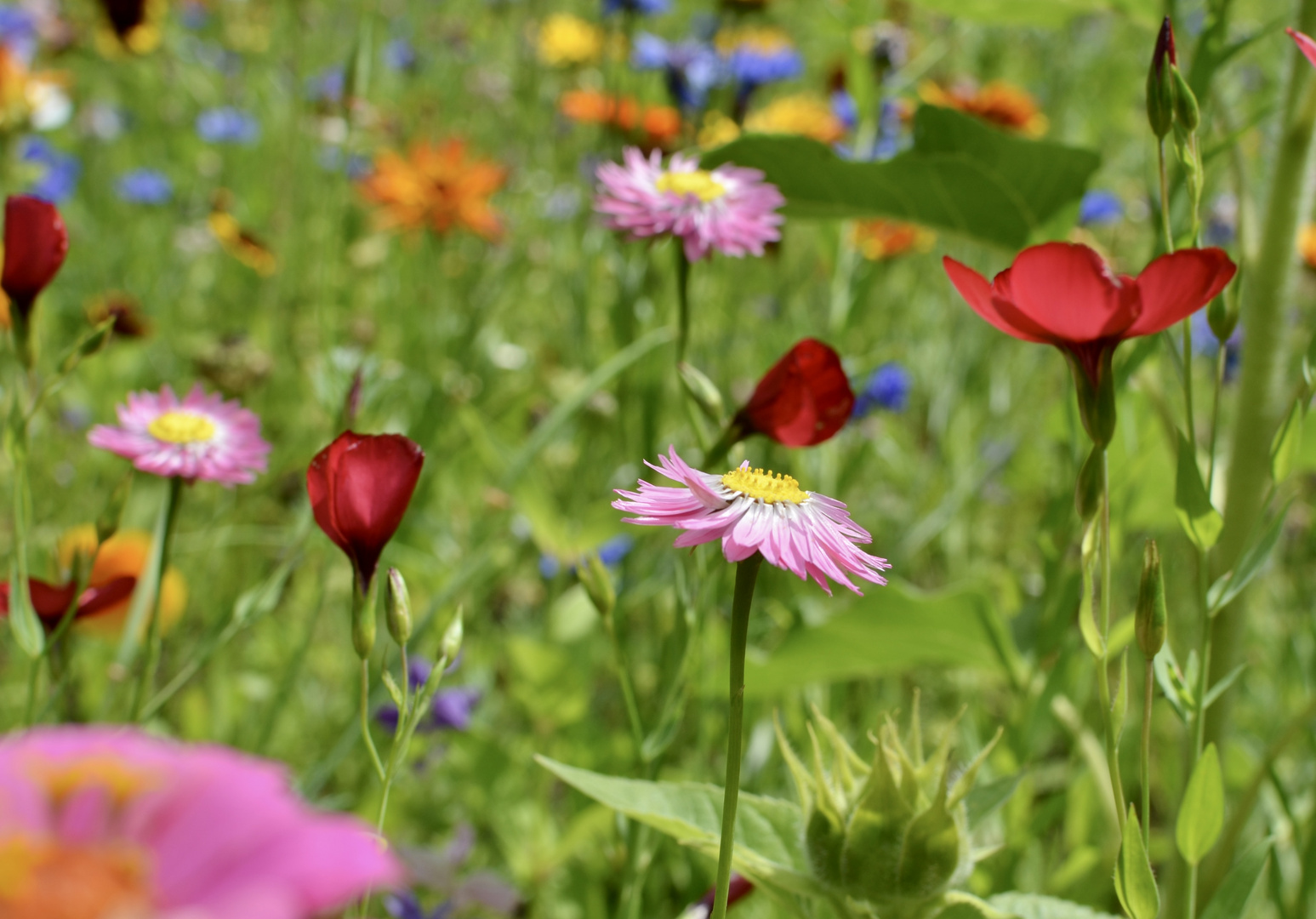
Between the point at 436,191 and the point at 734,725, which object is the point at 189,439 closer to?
the point at 734,725

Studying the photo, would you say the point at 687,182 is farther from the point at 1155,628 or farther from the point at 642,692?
the point at 642,692

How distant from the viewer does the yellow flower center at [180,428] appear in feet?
2.01

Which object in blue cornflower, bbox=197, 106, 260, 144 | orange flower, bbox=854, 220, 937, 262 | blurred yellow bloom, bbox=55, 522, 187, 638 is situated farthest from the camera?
blue cornflower, bbox=197, 106, 260, 144

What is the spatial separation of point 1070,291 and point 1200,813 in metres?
0.23

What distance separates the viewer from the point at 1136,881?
0.41 metres

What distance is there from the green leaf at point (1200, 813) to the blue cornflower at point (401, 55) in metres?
2.69

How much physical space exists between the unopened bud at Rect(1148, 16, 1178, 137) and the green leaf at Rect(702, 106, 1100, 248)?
23cm

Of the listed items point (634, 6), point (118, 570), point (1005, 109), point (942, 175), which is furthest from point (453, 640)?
point (1005, 109)

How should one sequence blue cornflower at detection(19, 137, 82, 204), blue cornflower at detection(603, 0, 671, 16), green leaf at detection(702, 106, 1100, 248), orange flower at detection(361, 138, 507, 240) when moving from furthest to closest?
blue cornflower at detection(19, 137, 82, 204)
orange flower at detection(361, 138, 507, 240)
blue cornflower at detection(603, 0, 671, 16)
green leaf at detection(702, 106, 1100, 248)

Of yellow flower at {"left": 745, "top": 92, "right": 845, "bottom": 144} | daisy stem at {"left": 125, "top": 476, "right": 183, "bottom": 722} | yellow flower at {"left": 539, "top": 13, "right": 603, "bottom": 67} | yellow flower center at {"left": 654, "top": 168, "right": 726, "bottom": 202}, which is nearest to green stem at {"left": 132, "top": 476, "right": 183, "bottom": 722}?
daisy stem at {"left": 125, "top": 476, "right": 183, "bottom": 722}

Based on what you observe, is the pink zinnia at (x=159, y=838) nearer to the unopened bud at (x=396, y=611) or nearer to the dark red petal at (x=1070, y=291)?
the unopened bud at (x=396, y=611)

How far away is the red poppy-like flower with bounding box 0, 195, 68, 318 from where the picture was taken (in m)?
→ 0.51

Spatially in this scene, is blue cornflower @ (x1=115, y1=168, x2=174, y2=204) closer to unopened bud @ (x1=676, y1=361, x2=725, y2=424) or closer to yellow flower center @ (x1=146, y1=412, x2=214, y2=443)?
yellow flower center @ (x1=146, y1=412, x2=214, y2=443)

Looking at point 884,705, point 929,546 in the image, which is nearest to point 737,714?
point 884,705
